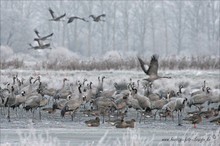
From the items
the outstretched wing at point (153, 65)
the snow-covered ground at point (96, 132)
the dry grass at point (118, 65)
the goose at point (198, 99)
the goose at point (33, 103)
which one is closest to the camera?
the snow-covered ground at point (96, 132)

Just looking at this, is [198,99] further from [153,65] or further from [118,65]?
[118,65]

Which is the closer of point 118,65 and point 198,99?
point 198,99

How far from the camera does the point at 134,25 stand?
76.1m

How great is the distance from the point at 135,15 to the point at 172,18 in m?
5.50

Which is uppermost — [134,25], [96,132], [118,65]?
[134,25]

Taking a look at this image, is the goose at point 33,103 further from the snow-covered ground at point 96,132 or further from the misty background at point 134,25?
the misty background at point 134,25

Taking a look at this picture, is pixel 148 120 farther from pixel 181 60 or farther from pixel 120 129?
pixel 181 60

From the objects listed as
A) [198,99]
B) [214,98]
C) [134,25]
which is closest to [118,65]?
[214,98]

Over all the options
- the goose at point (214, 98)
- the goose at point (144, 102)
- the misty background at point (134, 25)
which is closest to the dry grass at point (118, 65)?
the goose at point (214, 98)

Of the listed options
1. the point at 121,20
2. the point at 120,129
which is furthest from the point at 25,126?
the point at 121,20

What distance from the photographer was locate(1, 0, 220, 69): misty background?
7175cm

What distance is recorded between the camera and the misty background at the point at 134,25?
235 feet

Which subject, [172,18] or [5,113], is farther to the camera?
[172,18]

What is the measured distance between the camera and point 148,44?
78375 mm
